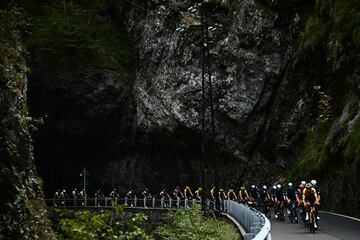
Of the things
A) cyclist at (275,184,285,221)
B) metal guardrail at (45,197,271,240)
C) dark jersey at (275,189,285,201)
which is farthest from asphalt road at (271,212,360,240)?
dark jersey at (275,189,285,201)

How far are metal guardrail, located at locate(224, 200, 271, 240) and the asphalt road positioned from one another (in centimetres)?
93

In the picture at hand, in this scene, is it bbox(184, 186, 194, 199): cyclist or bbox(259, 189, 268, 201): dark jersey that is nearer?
bbox(259, 189, 268, 201): dark jersey

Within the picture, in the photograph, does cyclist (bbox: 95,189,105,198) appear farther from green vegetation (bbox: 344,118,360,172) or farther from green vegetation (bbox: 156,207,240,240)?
green vegetation (bbox: 344,118,360,172)

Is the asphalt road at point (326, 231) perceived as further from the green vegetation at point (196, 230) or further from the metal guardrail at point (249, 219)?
Answer: the green vegetation at point (196, 230)

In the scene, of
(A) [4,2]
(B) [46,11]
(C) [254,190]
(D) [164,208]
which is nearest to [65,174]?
(B) [46,11]

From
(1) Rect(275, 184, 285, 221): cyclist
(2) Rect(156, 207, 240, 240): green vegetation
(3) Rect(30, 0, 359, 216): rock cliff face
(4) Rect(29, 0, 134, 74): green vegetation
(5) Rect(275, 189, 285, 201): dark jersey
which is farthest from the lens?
(4) Rect(29, 0, 134, 74): green vegetation

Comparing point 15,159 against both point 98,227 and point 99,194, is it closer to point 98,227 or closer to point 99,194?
point 98,227

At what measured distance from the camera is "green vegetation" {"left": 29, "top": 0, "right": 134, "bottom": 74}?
45.2 meters

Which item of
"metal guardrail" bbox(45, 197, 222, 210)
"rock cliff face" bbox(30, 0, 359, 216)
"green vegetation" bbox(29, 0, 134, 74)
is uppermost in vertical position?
"green vegetation" bbox(29, 0, 134, 74)

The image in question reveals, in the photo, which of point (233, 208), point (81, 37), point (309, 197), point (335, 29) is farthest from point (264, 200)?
point (81, 37)

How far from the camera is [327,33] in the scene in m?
34.3

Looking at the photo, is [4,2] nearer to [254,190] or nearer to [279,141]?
[254,190]

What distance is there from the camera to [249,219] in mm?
17062

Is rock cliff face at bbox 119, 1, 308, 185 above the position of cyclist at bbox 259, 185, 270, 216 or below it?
above
